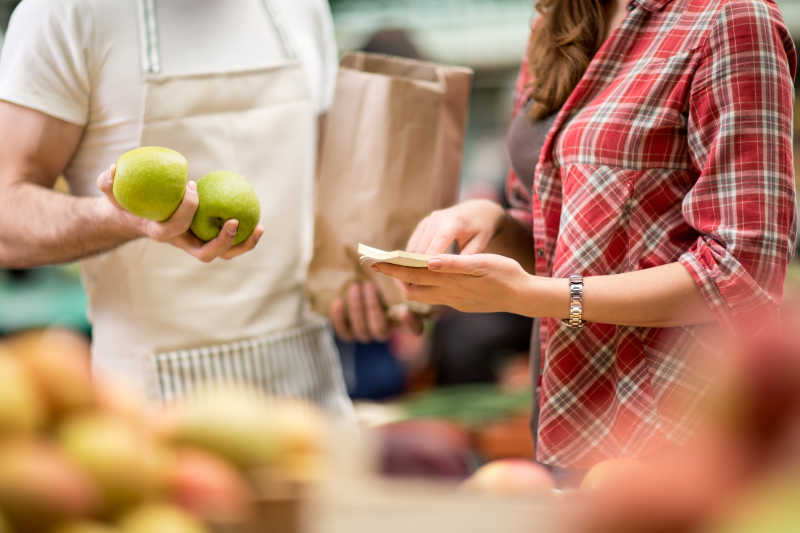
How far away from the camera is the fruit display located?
24.0 inches

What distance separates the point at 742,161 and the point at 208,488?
2.53ft

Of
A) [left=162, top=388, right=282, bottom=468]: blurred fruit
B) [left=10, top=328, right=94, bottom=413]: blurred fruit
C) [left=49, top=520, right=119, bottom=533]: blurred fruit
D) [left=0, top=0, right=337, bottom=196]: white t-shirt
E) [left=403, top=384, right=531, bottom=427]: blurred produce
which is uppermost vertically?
[left=0, top=0, right=337, bottom=196]: white t-shirt

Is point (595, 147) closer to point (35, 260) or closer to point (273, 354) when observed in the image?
point (273, 354)

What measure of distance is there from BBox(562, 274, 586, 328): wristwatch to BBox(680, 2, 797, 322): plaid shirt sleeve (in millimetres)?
144

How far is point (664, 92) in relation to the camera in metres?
1.09

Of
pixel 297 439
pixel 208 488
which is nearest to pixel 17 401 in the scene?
pixel 208 488

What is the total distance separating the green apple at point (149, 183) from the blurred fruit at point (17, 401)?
39cm

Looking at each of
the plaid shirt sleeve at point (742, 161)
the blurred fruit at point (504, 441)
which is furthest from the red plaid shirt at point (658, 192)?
the blurred fruit at point (504, 441)

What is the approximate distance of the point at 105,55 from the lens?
1.32 metres

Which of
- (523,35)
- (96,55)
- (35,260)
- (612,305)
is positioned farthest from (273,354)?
(523,35)

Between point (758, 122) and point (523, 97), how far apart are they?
0.49 m

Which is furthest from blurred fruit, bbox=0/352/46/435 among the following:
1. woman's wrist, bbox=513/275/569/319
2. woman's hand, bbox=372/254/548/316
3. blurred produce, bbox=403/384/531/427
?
blurred produce, bbox=403/384/531/427

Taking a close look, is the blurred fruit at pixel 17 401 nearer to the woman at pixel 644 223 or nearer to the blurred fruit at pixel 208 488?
the blurred fruit at pixel 208 488

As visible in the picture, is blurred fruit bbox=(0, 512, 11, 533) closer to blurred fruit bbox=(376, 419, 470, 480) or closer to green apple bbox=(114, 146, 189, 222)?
blurred fruit bbox=(376, 419, 470, 480)
